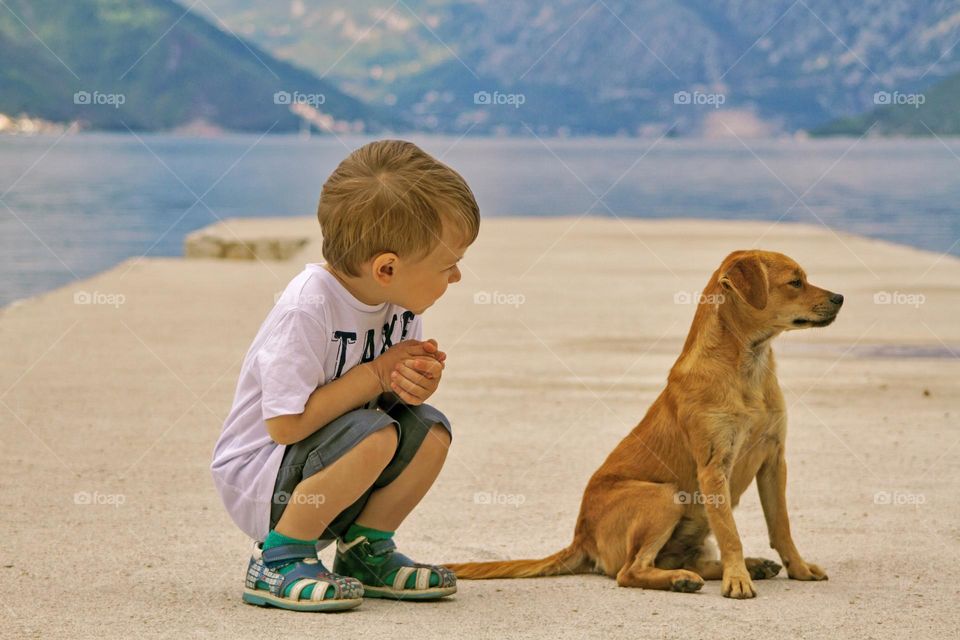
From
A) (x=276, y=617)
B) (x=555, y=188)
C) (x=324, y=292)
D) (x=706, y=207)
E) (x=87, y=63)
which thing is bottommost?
(x=276, y=617)

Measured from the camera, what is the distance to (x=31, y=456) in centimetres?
709

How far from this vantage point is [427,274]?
162 inches

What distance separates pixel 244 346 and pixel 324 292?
740 cm

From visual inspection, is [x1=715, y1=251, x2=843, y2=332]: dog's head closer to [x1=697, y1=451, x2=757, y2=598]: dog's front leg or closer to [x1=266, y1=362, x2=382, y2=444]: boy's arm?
[x1=697, y1=451, x2=757, y2=598]: dog's front leg

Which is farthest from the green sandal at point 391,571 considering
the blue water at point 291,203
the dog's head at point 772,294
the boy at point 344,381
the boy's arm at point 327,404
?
the blue water at point 291,203

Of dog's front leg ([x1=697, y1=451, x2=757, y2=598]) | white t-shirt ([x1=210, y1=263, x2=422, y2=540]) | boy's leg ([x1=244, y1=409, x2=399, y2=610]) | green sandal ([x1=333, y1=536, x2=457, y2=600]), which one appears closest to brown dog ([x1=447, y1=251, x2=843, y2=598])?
dog's front leg ([x1=697, y1=451, x2=757, y2=598])

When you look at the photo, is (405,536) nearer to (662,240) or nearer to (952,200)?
(662,240)

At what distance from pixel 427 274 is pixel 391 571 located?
3.43 feet

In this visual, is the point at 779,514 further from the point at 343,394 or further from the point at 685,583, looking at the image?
the point at 343,394

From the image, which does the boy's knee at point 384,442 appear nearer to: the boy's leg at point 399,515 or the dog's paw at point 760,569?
the boy's leg at point 399,515

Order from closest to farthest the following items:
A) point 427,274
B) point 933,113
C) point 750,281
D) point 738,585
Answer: point 427,274
point 738,585
point 750,281
point 933,113

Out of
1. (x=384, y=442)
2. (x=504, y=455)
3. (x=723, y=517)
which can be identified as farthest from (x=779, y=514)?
(x=504, y=455)

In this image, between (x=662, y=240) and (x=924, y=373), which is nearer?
(x=924, y=373)

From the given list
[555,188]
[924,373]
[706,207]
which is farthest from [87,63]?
[924,373]
